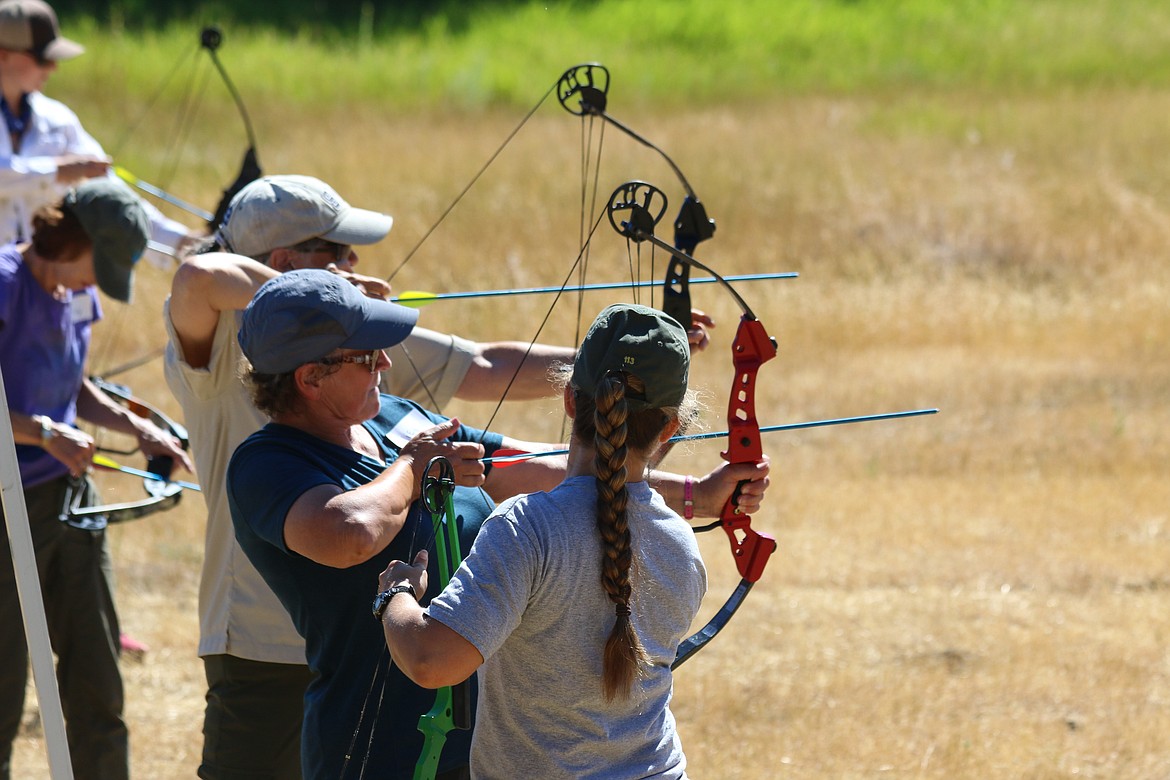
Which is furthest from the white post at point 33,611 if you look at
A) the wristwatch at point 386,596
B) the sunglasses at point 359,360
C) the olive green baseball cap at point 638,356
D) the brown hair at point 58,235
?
the brown hair at point 58,235

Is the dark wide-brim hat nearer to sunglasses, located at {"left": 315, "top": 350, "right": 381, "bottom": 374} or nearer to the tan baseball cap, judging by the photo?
sunglasses, located at {"left": 315, "top": 350, "right": 381, "bottom": 374}

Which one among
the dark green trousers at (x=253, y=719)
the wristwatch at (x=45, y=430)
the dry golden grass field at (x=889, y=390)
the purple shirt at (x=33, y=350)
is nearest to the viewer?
the dark green trousers at (x=253, y=719)

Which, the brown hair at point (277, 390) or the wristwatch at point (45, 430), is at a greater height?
the brown hair at point (277, 390)

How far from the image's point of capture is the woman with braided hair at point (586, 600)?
174cm

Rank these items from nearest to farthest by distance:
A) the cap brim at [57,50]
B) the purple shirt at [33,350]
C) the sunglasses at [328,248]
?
the sunglasses at [328,248]
the purple shirt at [33,350]
the cap brim at [57,50]

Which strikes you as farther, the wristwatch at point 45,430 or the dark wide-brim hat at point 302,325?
the wristwatch at point 45,430

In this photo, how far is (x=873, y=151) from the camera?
41.0 feet

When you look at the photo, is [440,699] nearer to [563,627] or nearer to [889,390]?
[563,627]

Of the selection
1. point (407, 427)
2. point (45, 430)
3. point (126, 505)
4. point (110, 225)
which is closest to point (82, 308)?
point (110, 225)

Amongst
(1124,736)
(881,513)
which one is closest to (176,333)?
(1124,736)

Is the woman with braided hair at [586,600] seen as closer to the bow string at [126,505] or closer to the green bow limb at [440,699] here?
the green bow limb at [440,699]

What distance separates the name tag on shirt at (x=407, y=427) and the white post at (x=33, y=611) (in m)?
0.61

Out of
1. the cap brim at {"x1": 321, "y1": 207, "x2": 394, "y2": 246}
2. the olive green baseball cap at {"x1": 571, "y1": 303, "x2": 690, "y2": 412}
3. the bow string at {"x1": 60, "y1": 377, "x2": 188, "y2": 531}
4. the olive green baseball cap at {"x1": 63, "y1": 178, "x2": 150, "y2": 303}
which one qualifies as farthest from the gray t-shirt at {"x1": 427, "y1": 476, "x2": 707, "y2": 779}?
the olive green baseball cap at {"x1": 63, "y1": 178, "x2": 150, "y2": 303}

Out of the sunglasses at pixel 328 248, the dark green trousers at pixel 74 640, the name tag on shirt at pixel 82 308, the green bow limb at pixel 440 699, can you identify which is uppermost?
the sunglasses at pixel 328 248
